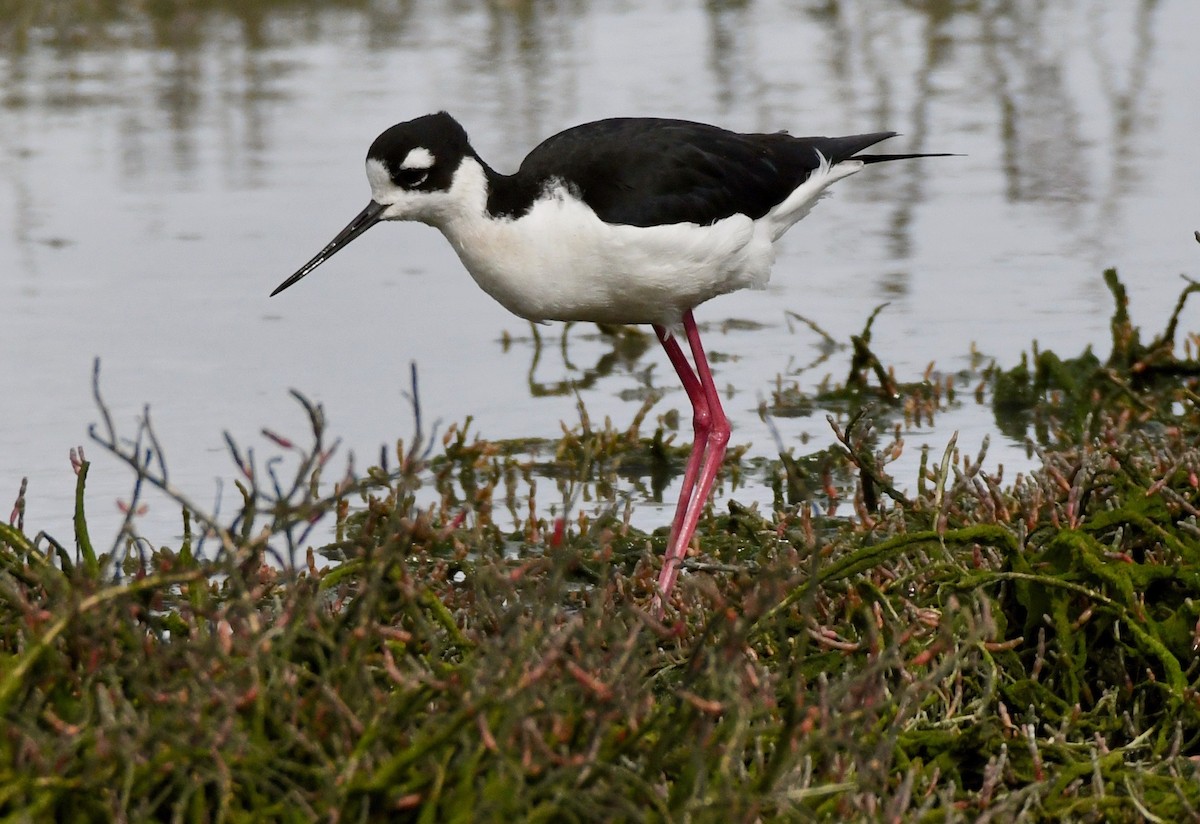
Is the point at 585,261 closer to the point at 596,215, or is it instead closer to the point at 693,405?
the point at 596,215

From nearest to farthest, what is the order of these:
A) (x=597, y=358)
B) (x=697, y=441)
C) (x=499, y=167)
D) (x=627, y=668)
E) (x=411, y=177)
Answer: (x=627, y=668) → (x=411, y=177) → (x=697, y=441) → (x=597, y=358) → (x=499, y=167)

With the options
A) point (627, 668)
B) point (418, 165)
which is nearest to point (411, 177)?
point (418, 165)

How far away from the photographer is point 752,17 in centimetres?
1326

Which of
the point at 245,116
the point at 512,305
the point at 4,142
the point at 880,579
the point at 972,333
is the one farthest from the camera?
the point at 245,116

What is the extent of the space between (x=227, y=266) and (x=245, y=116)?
3098 mm

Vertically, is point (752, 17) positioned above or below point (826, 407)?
above

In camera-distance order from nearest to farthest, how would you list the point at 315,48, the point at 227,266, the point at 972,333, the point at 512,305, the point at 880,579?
the point at 880,579 → the point at 512,305 → the point at 972,333 → the point at 227,266 → the point at 315,48

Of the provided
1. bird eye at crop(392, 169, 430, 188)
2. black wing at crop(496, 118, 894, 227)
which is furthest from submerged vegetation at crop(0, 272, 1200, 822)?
bird eye at crop(392, 169, 430, 188)

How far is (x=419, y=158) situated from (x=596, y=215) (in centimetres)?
44

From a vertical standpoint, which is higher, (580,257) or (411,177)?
(411,177)

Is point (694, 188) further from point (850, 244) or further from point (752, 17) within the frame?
point (752, 17)

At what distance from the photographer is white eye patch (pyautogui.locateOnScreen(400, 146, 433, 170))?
4.53 m

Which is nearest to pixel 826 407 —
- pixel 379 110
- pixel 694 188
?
pixel 694 188

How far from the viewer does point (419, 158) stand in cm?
453
